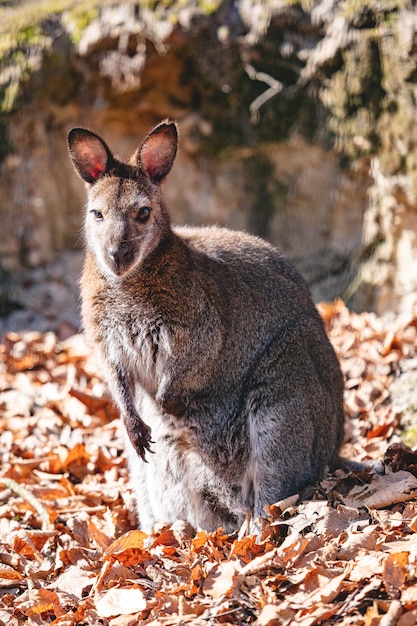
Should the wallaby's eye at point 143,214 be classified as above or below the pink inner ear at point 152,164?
below

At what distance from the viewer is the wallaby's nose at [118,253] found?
181 inches

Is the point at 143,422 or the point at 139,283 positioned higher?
the point at 139,283

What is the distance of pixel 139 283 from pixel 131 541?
146 cm

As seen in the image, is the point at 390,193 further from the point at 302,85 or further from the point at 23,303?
the point at 23,303

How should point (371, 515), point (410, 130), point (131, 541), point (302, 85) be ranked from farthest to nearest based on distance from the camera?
point (302, 85)
point (410, 130)
point (131, 541)
point (371, 515)

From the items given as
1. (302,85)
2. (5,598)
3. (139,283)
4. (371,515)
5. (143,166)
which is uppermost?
(302,85)

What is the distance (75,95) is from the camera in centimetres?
927

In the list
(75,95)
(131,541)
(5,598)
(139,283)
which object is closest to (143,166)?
(139,283)

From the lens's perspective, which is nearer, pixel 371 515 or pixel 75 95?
pixel 371 515

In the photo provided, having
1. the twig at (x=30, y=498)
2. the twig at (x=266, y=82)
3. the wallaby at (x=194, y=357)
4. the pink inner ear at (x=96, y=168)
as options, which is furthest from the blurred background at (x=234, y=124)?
the pink inner ear at (x=96, y=168)

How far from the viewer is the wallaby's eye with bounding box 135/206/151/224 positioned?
4.78 meters

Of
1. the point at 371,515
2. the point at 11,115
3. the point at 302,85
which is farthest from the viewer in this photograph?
the point at 11,115

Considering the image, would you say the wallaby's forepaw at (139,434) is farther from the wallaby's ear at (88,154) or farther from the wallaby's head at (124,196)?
the wallaby's ear at (88,154)

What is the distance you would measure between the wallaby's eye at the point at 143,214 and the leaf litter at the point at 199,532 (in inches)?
69.1
